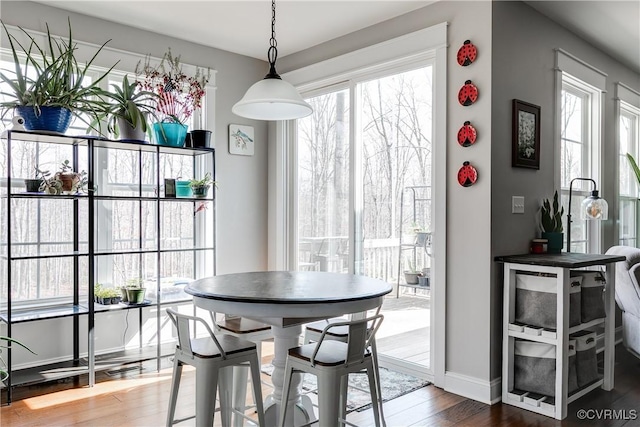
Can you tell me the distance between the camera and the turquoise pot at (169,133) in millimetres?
3633

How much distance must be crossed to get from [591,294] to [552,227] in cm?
53

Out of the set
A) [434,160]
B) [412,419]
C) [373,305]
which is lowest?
[412,419]

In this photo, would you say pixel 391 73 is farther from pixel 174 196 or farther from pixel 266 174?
pixel 174 196

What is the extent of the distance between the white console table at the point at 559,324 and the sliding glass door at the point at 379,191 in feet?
1.92

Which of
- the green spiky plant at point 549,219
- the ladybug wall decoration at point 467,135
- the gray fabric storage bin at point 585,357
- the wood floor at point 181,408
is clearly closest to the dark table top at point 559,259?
the green spiky plant at point 549,219

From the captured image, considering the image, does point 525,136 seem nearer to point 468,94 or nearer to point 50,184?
point 468,94

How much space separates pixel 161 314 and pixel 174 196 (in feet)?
3.25

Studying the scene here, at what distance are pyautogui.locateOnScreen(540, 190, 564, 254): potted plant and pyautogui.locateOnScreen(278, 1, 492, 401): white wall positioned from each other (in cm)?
68

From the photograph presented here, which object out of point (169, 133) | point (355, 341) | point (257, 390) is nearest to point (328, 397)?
point (355, 341)

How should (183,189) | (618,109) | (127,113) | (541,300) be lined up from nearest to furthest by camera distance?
(541,300) → (127,113) → (183,189) → (618,109)

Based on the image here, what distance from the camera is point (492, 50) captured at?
3.03m

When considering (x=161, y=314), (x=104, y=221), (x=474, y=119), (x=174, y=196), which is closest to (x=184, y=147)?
(x=174, y=196)

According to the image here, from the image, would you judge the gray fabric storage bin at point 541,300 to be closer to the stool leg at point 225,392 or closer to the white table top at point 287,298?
the white table top at point 287,298

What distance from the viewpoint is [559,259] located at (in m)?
2.96
